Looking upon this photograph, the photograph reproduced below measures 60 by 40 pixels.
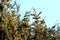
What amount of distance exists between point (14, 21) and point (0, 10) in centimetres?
83

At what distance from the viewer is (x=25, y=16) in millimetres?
7367

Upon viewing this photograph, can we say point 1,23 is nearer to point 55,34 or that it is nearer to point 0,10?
point 0,10

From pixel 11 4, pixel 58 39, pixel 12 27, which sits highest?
pixel 11 4

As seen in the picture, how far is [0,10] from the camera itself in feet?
24.0

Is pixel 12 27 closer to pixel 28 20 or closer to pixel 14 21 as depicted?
pixel 14 21

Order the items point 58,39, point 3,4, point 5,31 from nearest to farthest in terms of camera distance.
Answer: point 5,31, point 58,39, point 3,4

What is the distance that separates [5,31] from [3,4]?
1271 millimetres

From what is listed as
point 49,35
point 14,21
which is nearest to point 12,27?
point 14,21

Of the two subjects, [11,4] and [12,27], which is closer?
[12,27]

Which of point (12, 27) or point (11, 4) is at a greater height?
point (11, 4)

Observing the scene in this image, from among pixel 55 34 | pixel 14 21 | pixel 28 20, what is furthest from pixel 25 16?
pixel 55 34

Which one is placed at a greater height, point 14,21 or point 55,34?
point 14,21

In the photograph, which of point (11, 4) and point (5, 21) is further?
point (11, 4)

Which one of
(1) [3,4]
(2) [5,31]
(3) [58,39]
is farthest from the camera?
(1) [3,4]
